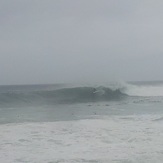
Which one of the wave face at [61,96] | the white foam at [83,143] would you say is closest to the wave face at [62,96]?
the wave face at [61,96]

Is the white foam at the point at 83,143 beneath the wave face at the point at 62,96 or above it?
beneath

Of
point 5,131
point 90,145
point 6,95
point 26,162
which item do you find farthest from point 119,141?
point 6,95

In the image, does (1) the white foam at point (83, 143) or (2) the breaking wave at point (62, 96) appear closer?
(1) the white foam at point (83, 143)

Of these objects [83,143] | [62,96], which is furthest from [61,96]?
[83,143]

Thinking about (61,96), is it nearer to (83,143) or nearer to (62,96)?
(62,96)

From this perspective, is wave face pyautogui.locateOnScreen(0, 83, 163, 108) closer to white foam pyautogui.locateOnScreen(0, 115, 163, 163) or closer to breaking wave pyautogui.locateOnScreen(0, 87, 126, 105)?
breaking wave pyautogui.locateOnScreen(0, 87, 126, 105)

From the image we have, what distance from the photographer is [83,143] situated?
9.77m

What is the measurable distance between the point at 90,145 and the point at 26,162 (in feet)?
7.52

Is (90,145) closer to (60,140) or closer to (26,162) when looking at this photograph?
(60,140)

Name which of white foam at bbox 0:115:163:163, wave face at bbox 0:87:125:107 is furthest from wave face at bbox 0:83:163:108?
white foam at bbox 0:115:163:163

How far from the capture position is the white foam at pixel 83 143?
320 inches

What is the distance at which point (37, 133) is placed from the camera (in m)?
11.6

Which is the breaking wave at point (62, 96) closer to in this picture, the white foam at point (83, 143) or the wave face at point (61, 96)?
the wave face at point (61, 96)

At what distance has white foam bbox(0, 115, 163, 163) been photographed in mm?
8128
